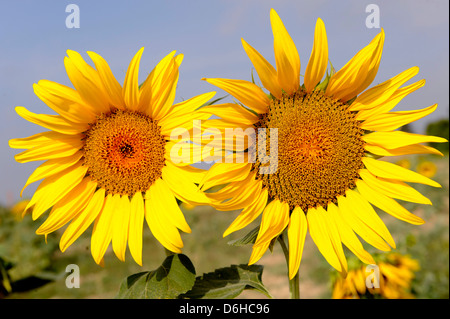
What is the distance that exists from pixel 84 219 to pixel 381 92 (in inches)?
55.8

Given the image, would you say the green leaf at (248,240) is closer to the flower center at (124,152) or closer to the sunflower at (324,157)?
the sunflower at (324,157)

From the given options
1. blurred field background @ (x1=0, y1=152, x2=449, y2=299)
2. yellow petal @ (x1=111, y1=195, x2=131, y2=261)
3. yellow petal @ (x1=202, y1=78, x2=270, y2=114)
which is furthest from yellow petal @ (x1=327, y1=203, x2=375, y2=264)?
blurred field background @ (x1=0, y1=152, x2=449, y2=299)

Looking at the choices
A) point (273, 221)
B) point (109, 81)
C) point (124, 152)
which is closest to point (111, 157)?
point (124, 152)

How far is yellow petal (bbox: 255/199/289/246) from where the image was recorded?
71.8 inches

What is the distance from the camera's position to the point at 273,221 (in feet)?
6.17

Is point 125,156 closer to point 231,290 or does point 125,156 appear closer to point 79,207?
point 79,207

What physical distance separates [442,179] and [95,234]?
11.8m

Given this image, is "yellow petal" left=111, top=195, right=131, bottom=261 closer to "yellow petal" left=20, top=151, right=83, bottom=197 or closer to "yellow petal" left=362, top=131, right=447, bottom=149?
"yellow petal" left=20, top=151, right=83, bottom=197

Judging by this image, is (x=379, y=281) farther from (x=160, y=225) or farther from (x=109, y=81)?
(x=109, y=81)

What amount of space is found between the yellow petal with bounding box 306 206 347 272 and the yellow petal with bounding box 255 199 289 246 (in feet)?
0.40

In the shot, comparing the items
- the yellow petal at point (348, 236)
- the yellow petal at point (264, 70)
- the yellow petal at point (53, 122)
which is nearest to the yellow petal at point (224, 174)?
the yellow petal at point (264, 70)

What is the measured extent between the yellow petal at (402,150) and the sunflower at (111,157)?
790mm

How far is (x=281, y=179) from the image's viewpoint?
1911 mm
